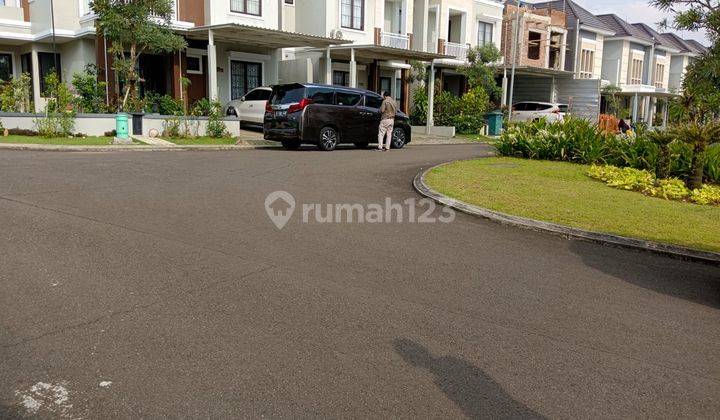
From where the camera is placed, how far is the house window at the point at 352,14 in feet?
99.2

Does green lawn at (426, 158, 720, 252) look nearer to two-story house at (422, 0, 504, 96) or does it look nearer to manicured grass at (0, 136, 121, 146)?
manicured grass at (0, 136, 121, 146)

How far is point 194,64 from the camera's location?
26.9 meters

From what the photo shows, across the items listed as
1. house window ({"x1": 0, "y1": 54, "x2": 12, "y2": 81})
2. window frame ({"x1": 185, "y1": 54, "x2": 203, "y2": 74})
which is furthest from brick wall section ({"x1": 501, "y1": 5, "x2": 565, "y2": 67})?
house window ({"x1": 0, "y1": 54, "x2": 12, "y2": 81})

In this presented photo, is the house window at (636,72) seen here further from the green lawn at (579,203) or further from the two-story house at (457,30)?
the green lawn at (579,203)

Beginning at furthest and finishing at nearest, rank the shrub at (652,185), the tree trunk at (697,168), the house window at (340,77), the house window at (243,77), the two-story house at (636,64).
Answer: the two-story house at (636,64) < the house window at (340,77) < the house window at (243,77) < the tree trunk at (697,168) < the shrub at (652,185)

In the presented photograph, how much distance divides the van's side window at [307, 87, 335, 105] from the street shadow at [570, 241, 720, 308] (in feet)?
39.1

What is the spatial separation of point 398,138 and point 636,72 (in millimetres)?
39470

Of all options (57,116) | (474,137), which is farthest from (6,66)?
(474,137)

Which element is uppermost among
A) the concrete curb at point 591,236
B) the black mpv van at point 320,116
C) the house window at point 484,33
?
the house window at point 484,33

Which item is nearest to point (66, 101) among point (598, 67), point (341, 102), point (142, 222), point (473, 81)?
point (341, 102)

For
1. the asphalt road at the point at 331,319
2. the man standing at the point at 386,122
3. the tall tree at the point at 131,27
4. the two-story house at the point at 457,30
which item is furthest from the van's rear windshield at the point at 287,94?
the two-story house at the point at 457,30

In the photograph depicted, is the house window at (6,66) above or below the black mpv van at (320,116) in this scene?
above

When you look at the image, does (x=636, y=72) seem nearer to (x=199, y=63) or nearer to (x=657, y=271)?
(x=199, y=63)

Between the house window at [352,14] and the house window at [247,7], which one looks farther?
the house window at [352,14]
